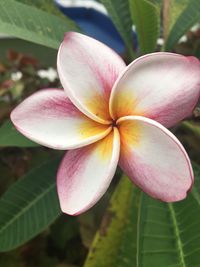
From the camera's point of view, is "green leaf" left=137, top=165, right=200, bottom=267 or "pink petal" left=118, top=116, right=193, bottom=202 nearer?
"pink petal" left=118, top=116, right=193, bottom=202

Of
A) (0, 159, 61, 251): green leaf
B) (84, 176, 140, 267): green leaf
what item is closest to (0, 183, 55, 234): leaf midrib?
(0, 159, 61, 251): green leaf

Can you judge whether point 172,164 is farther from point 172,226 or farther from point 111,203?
point 111,203

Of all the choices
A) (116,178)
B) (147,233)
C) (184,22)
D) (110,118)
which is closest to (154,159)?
(110,118)

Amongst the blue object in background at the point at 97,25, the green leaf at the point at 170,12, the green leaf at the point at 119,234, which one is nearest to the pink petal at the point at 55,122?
the green leaf at the point at 119,234

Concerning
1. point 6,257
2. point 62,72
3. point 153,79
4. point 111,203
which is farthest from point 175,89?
point 6,257

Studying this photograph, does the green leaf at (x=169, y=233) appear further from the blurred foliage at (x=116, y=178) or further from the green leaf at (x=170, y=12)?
the green leaf at (x=170, y=12)

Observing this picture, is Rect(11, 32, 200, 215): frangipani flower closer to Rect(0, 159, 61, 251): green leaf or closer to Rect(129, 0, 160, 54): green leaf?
Rect(129, 0, 160, 54): green leaf

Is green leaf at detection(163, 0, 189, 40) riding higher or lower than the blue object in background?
higher
